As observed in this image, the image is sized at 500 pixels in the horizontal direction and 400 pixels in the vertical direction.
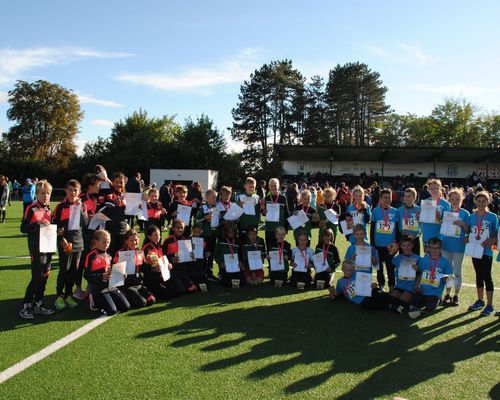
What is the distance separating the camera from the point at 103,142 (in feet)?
161

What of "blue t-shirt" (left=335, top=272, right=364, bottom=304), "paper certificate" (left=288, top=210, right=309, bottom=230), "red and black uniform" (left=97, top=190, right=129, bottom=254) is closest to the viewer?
"blue t-shirt" (left=335, top=272, right=364, bottom=304)

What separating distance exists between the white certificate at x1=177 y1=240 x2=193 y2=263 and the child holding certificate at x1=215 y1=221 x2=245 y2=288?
67cm

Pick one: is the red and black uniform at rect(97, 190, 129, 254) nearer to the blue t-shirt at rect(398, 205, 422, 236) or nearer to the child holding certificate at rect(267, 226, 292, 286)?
the child holding certificate at rect(267, 226, 292, 286)

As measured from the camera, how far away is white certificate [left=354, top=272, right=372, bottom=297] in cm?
618

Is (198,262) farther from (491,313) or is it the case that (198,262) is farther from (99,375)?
(491,313)

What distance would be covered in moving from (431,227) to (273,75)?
152 ft

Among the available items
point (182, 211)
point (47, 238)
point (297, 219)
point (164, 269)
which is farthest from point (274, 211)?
point (47, 238)

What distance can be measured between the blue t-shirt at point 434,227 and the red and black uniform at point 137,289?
4488 millimetres

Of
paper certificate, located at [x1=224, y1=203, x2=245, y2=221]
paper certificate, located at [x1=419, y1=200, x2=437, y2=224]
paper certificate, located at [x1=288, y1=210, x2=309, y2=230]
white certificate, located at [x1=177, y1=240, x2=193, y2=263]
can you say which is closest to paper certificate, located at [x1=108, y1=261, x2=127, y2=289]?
white certificate, located at [x1=177, y1=240, x2=193, y2=263]

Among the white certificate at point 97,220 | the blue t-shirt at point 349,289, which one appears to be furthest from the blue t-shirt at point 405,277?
the white certificate at point 97,220

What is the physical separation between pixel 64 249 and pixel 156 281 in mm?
1508

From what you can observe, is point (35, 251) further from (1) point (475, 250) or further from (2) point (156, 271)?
(1) point (475, 250)

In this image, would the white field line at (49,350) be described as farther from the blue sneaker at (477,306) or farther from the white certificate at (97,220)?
the blue sneaker at (477,306)

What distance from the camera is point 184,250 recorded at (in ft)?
23.5
